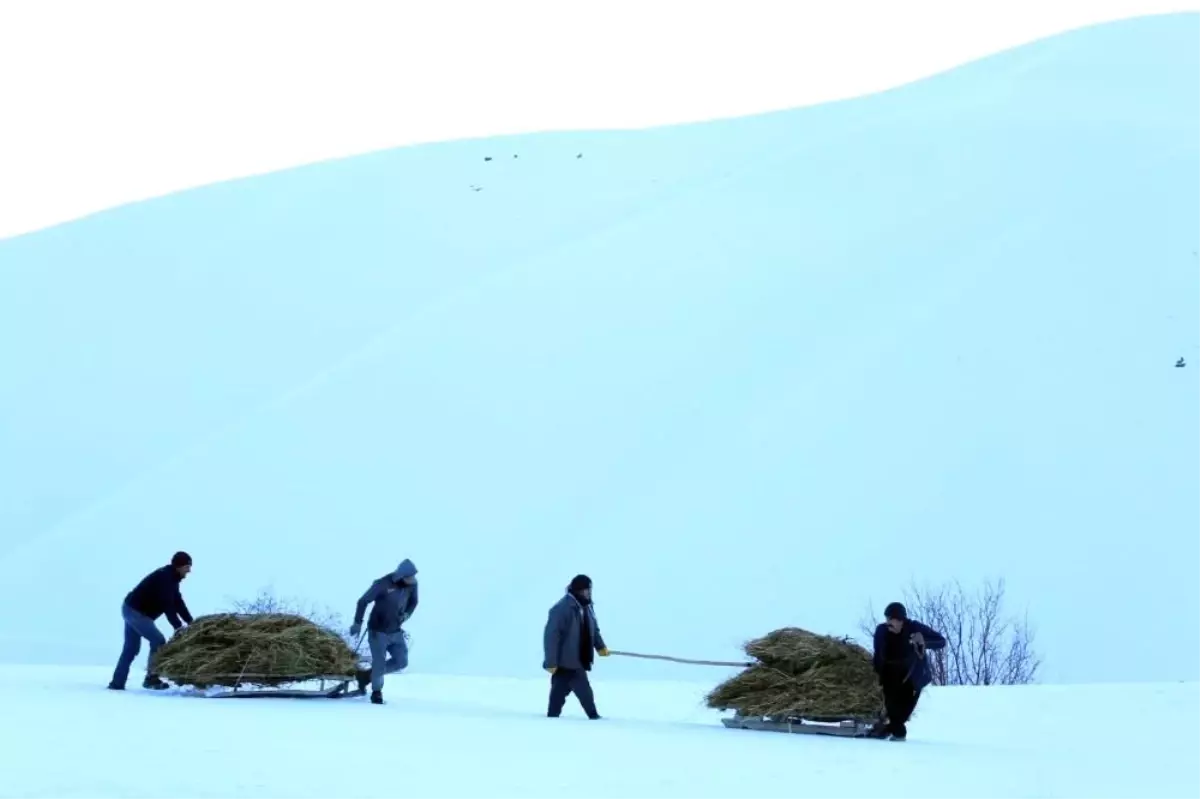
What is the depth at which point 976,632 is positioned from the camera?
63.9 ft

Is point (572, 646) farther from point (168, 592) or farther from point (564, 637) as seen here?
point (168, 592)

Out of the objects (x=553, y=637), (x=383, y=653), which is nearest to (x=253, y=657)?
(x=383, y=653)

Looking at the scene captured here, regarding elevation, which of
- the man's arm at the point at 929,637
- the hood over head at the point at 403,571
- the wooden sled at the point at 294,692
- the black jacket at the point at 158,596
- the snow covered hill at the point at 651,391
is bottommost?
the wooden sled at the point at 294,692

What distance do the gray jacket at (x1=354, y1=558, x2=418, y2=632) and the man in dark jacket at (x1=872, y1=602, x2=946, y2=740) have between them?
3928 mm

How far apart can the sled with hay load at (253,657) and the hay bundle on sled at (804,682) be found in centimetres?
329

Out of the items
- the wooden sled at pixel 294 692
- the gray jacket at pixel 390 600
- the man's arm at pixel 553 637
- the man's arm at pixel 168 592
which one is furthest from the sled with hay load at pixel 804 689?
the man's arm at pixel 168 592

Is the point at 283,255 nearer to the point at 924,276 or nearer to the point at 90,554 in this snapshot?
the point at 90,554

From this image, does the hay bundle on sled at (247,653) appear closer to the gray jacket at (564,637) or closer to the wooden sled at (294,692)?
the wooden sled at (294,692)

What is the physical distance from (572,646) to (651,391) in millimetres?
14151

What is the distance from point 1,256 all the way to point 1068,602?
27.9m

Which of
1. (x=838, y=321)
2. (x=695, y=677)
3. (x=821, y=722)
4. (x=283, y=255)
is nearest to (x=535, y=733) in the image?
(x=821, y=722)

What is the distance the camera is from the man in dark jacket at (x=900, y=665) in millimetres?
11992

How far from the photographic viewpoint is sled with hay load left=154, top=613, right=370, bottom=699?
12.9 metres

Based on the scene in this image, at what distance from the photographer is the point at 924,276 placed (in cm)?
2814
